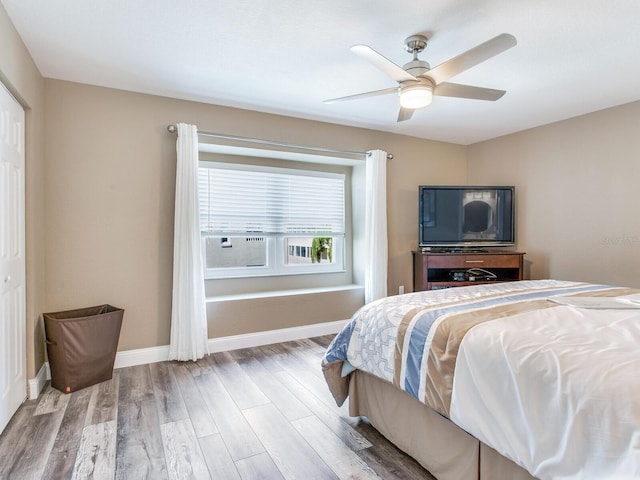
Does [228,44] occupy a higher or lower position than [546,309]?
higher

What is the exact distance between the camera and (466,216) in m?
4.10

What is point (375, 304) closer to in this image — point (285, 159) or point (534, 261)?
point (285, 159)

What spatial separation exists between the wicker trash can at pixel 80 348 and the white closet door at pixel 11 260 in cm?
18

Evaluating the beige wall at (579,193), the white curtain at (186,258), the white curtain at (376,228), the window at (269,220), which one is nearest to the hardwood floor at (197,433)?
the white curtain at (186,258)

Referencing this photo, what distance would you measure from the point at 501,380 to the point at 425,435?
0.57 meters

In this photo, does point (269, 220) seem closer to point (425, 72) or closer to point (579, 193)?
point (425, 72)

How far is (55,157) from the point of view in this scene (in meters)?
2.70

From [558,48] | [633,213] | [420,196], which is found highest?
[558,48]

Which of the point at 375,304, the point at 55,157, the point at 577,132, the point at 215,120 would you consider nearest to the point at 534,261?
the point at 577,132

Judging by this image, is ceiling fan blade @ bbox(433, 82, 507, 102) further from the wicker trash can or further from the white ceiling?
the wicker trash can

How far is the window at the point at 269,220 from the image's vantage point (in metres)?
3.63

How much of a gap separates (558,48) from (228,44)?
2101 millimetres

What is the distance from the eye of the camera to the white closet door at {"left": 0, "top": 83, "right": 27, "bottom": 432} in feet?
6.44

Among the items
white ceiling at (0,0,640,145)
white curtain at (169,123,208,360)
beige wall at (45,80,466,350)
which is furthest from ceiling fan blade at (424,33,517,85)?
white curtain at (169,123,208,360)
